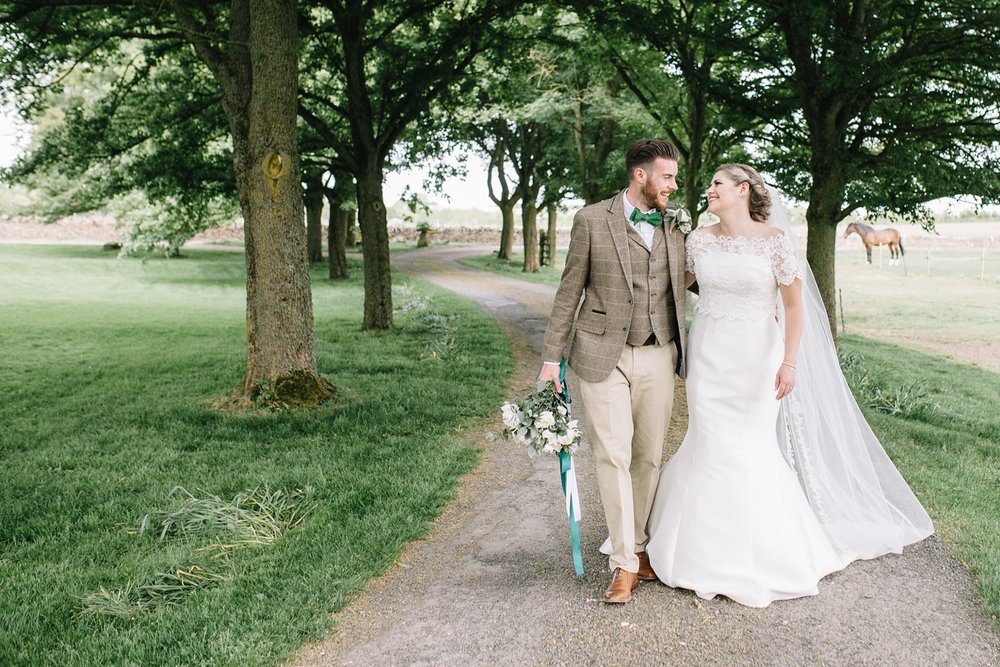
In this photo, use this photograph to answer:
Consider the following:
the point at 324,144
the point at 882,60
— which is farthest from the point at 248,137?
the point at 882,60

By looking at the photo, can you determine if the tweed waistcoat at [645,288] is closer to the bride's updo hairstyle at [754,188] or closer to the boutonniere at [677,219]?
the boutonniere at [677,219]

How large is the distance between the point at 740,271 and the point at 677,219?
1.44 feet

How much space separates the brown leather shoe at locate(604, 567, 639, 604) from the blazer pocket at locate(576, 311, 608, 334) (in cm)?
127

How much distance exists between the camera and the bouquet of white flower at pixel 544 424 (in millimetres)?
3775

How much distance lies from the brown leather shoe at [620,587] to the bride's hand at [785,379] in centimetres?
128

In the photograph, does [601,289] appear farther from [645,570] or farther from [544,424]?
[645,570]

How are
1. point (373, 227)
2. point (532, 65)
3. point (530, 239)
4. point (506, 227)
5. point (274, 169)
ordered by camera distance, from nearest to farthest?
point (274, 169)
point (373, 227)
point (532, 65)
point (530, 239)
point (506, 227)

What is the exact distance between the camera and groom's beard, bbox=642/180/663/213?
3.68m

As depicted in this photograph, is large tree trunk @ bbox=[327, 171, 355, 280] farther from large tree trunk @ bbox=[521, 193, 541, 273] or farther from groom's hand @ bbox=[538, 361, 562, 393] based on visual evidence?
groom's hand @ bbox=[538, 361, 562, 393]

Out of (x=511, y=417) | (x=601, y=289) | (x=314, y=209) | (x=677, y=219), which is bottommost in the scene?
(x=511, y=417)

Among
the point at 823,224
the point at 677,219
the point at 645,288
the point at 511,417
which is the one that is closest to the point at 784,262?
the point at 677,219

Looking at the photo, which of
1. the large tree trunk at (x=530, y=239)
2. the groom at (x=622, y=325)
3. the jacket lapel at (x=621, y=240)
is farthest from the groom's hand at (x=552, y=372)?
the large tree trunk at (x=530, y=239)

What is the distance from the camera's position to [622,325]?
376cm

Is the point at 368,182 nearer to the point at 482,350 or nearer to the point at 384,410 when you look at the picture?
the point at 482,350
